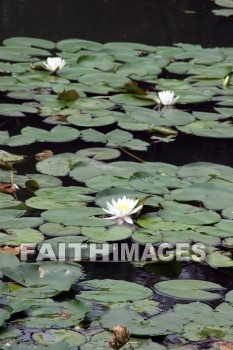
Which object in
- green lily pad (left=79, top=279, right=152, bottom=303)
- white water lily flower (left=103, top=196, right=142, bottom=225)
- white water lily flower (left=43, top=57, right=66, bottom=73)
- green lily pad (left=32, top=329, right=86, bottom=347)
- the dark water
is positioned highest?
the dark water

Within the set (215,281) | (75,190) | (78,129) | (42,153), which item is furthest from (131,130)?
(215,281)

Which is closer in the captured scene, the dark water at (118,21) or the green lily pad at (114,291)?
the green lily pad at (114,291)

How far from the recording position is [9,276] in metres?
2.21

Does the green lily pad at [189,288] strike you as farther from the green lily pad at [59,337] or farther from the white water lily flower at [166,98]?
the white water lily flower at [166,98]

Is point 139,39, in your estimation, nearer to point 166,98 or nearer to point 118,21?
point 118,21

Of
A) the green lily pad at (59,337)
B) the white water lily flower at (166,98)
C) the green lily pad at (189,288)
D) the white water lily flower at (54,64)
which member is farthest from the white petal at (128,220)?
the white water lily flower at (54,64)

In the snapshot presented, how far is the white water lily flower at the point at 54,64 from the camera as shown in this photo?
3945mm

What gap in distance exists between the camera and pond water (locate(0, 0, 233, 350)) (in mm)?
2377

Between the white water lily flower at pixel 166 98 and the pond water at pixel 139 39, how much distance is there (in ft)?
0.27

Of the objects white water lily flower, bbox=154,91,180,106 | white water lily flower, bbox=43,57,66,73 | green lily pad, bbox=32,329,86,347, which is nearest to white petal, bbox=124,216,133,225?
green lily pad, bbox=32,329,86,347

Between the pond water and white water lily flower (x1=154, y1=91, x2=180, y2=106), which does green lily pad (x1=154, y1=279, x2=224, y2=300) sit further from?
white water lily flower (x1=154, y1=91, x2=180, y2=106)

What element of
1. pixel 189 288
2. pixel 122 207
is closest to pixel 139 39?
pixel 122 207

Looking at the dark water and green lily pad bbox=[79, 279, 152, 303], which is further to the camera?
the dark water

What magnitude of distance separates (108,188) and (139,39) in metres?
2.15
